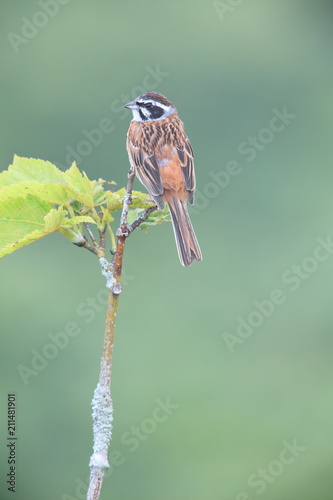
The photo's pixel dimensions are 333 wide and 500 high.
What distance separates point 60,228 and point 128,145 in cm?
118

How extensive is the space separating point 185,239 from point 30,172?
72 cm

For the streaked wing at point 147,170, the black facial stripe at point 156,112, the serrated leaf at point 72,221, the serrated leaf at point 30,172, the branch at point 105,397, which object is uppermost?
the black facial stripe at point 156,112

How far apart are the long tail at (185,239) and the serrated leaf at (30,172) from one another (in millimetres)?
551

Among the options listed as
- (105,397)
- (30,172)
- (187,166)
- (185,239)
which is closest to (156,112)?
(187,166)

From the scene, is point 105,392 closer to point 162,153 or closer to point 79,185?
point 79,185

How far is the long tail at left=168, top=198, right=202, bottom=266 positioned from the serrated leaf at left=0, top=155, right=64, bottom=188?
21.7 inches

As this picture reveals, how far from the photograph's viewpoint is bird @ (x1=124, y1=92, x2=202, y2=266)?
2.39 meters

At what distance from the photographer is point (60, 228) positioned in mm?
1380

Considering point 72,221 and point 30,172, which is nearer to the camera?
point 72,221

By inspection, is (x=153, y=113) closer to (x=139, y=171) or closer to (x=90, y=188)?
(x=139, y=171)

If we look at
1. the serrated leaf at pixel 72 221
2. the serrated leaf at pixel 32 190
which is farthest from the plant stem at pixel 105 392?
the serrated leaf at pixel 32 190

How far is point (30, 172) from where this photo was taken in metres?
1.49

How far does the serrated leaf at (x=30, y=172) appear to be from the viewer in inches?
57.9

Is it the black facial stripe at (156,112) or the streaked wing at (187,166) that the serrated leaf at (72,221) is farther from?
the black facial stripe at (156,112)
